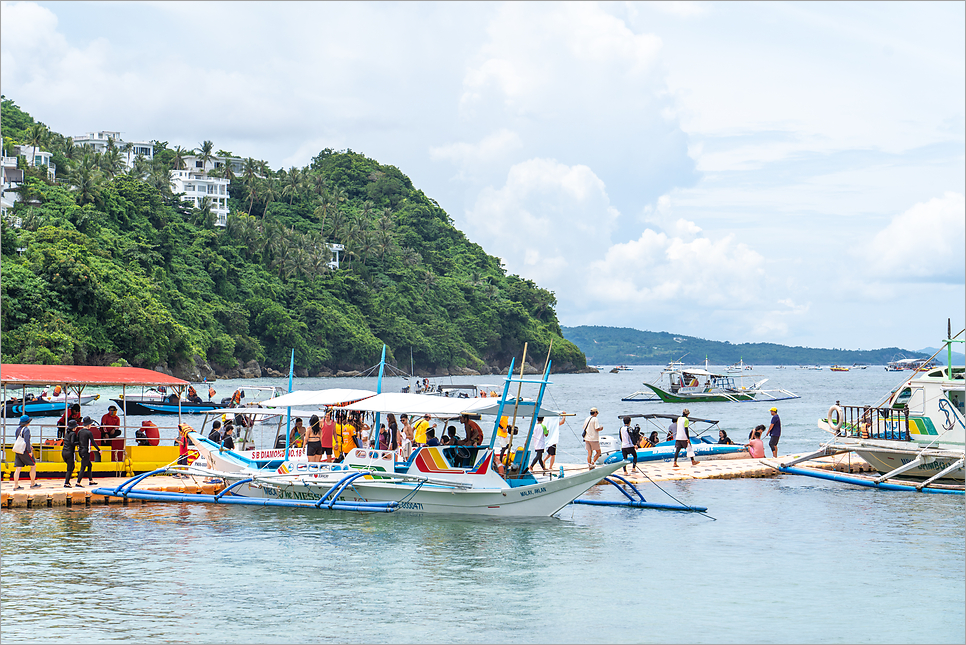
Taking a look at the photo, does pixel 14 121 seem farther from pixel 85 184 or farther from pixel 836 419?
pixel 836 419

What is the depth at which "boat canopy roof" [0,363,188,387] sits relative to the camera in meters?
24.7

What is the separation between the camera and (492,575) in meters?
18.2

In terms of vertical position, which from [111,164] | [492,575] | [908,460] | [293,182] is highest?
[293,182]

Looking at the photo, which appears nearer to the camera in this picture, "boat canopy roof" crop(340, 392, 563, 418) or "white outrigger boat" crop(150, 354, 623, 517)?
"boat canopy roof" crop(340, 392, 563, 418)

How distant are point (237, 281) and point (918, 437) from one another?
373 ft

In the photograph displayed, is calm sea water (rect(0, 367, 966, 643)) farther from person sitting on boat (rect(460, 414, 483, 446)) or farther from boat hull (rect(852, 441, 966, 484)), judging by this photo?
person sitting on boat (rect(460, 414, 483, 446))

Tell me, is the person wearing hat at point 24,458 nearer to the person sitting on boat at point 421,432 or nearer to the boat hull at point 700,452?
the person sitting on boat at point 421,432

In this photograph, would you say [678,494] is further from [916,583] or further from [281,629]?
[281,629]

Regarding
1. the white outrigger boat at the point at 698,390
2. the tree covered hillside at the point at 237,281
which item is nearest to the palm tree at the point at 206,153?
the tree covered hillside at the point at 237,281

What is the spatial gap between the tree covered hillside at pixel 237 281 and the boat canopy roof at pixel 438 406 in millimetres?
68693

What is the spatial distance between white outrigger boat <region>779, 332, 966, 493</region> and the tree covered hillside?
7320 cm

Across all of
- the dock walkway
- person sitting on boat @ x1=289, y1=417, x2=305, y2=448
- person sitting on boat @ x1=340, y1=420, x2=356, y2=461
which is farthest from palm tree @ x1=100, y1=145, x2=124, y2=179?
person sitting on boat @ x1=340, y1=420, x2=356, y2=461

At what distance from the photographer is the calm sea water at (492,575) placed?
48.7 ft

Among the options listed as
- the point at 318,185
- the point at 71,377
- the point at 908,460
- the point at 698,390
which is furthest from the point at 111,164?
the point at 908,460
